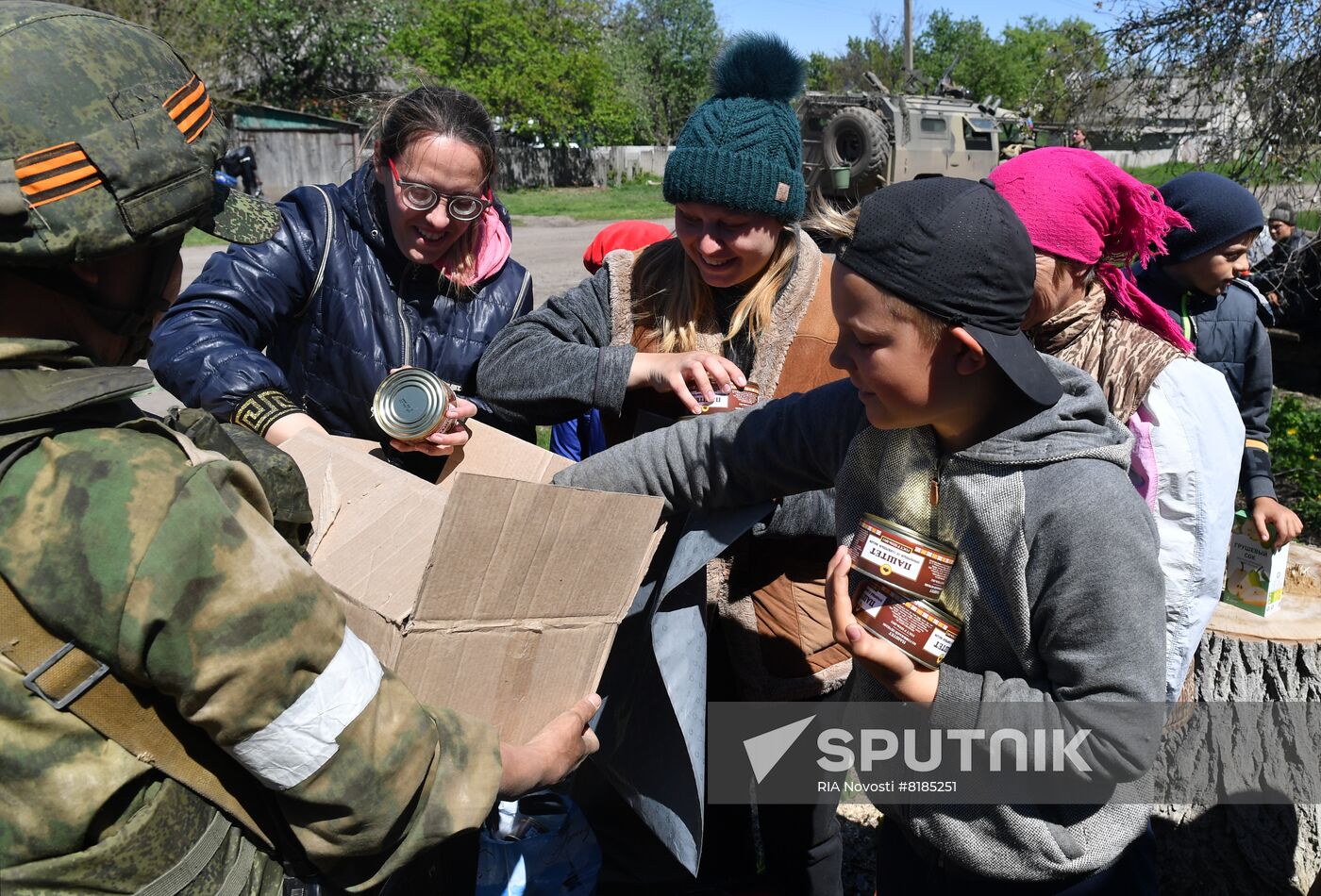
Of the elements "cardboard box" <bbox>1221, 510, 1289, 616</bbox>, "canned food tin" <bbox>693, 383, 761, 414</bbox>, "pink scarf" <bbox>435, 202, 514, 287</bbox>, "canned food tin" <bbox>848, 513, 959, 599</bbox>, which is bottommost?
→ "cardboard box" <bbox>1221, 510, 1289, 616</bbox>

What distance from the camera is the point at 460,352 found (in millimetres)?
2805

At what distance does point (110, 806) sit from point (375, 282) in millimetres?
1768

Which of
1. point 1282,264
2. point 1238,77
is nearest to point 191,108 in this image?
point 1238,77

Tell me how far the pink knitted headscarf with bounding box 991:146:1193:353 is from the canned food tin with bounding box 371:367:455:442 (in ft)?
4.46

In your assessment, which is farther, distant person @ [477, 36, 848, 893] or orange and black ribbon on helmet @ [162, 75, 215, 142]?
distant person @ [477, 36, 848, 893]

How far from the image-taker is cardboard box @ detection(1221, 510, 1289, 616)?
3141 millimetres

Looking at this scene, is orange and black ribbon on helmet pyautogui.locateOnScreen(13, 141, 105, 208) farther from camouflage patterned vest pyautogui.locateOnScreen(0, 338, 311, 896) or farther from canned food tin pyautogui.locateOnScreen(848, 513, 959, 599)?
canned food tin pyautogui.locateOnScreen(848, 513, 959, 599)

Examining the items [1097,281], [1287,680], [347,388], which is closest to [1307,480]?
[1287,680]

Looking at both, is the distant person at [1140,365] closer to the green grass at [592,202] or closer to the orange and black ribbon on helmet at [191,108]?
the orange and black ribbon on helmet at [191,108]

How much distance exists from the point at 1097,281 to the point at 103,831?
227cm

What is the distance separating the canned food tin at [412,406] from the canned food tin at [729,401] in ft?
1.94

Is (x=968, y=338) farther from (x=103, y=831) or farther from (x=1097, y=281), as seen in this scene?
(x=103, y=831)

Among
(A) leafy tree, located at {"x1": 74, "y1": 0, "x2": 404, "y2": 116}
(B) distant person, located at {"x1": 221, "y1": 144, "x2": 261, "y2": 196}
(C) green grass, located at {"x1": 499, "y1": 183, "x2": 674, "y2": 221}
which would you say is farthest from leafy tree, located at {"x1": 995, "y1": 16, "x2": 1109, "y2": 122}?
(A) leafy tree, located at {"x1": 74, "y1": 0, "x2": 404, "y2": 116}

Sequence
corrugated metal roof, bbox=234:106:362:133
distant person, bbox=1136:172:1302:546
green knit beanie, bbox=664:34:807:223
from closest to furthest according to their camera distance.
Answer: green knit beanie, bbox=664:34:807:223 → distant person, bbox=1136:172:1302:546 → corrugated metal roof, bbox=234:106:362:133
